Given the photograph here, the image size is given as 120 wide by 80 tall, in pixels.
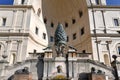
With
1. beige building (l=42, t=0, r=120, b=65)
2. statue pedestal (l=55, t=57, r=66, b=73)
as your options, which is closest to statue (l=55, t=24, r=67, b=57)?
statue pedestal (l=55, t=57, r=66, b=73)

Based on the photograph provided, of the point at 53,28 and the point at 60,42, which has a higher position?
the point at 53,28

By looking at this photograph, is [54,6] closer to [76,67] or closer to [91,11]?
[91,11]

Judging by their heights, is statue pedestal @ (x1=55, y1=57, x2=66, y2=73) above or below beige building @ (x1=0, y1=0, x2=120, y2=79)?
below

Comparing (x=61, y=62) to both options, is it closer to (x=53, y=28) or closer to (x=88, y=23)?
(x=88, y=23)

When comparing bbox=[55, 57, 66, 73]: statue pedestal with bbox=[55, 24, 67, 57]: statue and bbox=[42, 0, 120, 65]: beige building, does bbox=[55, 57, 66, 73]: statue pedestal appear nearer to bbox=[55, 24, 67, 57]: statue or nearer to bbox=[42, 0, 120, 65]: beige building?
bbox=[55, 24, 67, 57]: statue

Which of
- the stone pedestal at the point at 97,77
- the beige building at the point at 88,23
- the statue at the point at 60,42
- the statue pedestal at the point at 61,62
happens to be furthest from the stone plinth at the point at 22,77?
the beige building at the point at 88,23

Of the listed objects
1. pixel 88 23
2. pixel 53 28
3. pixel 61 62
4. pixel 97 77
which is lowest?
pixel 97 77

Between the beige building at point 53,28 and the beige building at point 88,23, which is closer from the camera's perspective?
the beige building at point 53,28

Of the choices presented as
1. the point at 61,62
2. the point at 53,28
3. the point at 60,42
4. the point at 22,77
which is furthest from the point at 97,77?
the point at 53,28

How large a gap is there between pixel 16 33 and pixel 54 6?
13467mm

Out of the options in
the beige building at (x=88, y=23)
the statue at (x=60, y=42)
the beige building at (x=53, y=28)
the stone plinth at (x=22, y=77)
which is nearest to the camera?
the stone plinth at (x=22, y=77)

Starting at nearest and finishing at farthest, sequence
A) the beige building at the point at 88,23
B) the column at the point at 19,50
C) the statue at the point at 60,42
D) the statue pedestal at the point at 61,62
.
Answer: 1. the statue pedestal at the point at 61,62
2. the statue at the point at 60,42
3. the column at the point at 19,50
4. the beige building at the point at 88,23

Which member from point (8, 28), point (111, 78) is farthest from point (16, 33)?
point (111, 78)

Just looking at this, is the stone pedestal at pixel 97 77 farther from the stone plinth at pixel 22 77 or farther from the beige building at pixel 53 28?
the beige building at pixel 53 28
